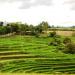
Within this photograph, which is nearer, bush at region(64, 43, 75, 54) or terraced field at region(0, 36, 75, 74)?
terraced field at region(0, 36, 75, 74)

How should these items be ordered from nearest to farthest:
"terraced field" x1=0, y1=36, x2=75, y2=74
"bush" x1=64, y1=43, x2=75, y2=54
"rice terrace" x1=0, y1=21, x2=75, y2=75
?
1. "rice terrace" x1=0, y1=21, x2=75, y2=75
2. "terraced field" x1=0, y1=36, x2=75, y2=74
3. "bush" x1=64, y1=43, x2=75, y2=54

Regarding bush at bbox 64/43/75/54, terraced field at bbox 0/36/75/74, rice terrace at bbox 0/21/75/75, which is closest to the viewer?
rice terrace at bbox 0/21/75/75

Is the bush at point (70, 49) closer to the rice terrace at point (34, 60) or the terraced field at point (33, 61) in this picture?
the rice terrace at point (34, 60)

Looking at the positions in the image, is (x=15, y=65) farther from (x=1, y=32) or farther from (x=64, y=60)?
(x=1, y=32)

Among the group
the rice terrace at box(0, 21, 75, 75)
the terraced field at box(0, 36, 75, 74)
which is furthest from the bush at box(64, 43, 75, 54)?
the terraced field at box(0, 36, 75, 74)

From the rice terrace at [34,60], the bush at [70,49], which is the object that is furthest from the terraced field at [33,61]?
the bush at [70,49]

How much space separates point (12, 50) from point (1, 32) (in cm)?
2967

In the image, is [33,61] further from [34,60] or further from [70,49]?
[70,49]

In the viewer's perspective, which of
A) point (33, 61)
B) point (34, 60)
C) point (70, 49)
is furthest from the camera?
point (70, 49)

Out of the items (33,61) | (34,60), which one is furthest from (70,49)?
(33,61)

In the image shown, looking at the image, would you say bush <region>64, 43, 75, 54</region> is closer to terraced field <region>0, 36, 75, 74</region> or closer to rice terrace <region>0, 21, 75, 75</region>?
rice terrace <region>0, 21, 75, 75</region>

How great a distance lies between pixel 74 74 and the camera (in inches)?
1236

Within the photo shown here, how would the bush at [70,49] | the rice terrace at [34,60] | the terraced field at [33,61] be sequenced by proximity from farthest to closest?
the bush at [70,49] → the terraced field at [33,61] → the rice terrace at [34,60]

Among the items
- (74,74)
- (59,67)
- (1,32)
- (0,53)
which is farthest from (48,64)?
(1,32)
